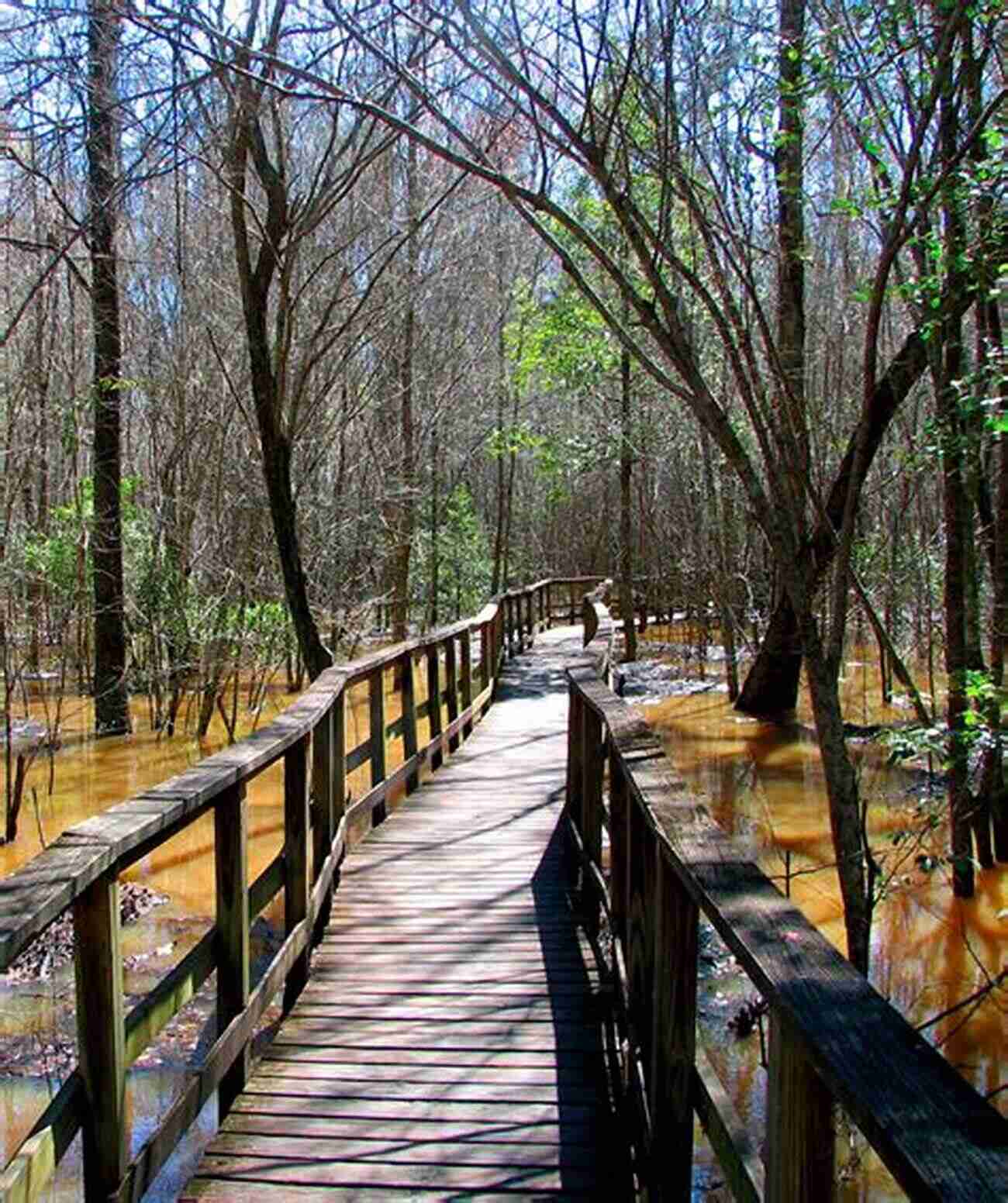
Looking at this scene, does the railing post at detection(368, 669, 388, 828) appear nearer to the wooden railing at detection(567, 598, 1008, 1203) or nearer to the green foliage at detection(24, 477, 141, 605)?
the wooden railing at detection(567, 598, 1008, 1203)

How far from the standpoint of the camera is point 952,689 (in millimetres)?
6508

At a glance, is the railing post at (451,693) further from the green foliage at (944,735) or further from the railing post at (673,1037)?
the railing post at (673,1037)

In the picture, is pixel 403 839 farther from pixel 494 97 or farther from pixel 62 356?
pixel 62 356

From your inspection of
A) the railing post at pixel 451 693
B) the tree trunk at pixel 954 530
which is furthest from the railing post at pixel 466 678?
the tree trunk at pixel 954 530

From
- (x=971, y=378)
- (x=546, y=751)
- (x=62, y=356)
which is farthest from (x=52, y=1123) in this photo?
(x=62, y=356)

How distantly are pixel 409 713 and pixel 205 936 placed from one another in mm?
4493

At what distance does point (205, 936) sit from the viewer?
3393 millimetres

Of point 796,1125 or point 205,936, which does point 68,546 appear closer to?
point 205,936

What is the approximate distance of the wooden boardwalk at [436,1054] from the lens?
10.1 ft

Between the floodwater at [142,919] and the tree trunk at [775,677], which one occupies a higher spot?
the tree trunk at [775,677]

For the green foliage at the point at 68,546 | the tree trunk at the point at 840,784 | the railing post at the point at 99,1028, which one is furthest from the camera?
the green foliage at the point at 68,546

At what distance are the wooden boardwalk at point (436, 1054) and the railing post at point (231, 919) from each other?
0.25 meters

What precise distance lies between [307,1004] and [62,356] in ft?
62.6

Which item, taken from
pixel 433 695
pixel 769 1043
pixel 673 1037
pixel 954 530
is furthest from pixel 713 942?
pixel 769 1043
